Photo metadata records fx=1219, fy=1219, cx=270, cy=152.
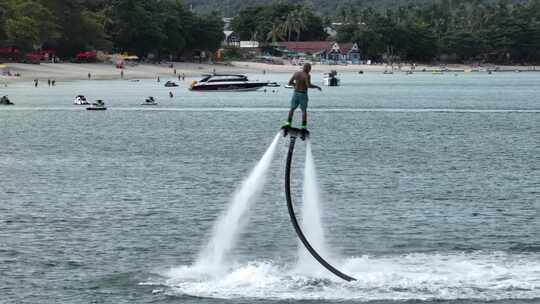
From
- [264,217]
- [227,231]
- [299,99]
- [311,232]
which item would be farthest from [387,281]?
[264,217]

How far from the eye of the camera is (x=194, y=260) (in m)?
48.4

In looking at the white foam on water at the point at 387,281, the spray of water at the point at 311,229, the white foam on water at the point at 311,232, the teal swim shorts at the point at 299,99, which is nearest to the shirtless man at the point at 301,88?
the teal swim shorts at the point at 299,99

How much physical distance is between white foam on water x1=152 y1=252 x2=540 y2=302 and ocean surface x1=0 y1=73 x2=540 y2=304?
81 millimetres

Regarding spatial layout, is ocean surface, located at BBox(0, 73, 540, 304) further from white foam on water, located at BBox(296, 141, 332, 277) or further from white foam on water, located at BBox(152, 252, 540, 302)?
white foam on water, located at BBox(296, 141, 332, 277)

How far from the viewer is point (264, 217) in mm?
61156

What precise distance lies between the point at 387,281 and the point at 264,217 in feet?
60.7

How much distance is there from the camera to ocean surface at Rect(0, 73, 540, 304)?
43.2 meters

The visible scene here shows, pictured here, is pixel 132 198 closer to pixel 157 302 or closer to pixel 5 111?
pixel 157 302

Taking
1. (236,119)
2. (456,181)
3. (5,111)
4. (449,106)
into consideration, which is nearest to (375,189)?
(456,181)

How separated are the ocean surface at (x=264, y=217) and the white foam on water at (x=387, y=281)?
0.27ft

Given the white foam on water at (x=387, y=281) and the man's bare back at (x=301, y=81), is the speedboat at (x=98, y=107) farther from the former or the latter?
the man's bare back at (x=301, y=81)

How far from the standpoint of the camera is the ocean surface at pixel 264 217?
43.2 m

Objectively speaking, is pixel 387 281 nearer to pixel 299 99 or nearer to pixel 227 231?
pixel 299 99

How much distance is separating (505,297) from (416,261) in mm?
6318
